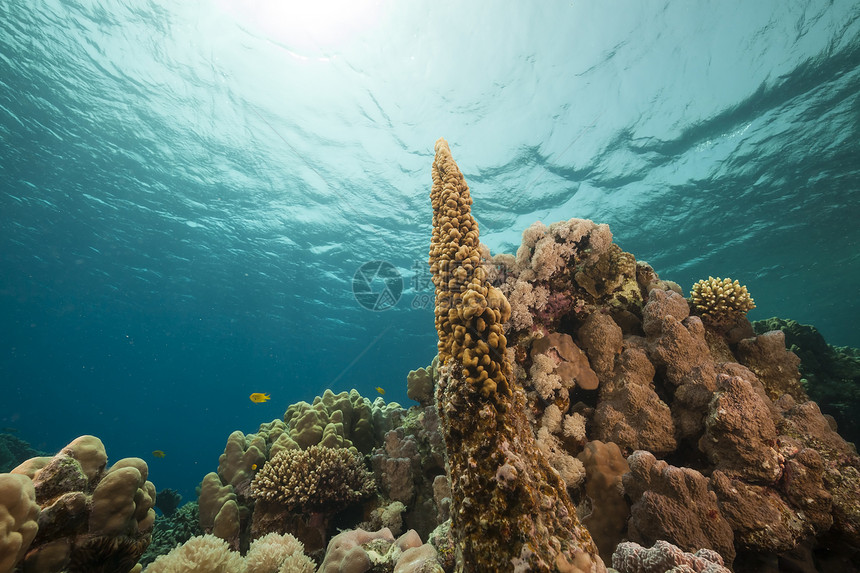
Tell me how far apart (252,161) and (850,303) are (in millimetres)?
70507

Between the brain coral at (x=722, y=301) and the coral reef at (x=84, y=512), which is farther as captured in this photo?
A: the brain coral at (x=722, y=301)

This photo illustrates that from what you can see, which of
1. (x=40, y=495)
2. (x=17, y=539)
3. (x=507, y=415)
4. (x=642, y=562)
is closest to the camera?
(x=17, y=539)

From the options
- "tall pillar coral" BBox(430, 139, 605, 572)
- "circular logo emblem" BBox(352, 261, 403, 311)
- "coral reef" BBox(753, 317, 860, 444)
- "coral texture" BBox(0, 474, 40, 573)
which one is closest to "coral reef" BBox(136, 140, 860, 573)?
"tall pillar coral" BBox(430, 139, 605, 572)

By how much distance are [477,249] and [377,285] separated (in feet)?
92.0

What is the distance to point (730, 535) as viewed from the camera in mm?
2947

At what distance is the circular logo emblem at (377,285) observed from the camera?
2761cm

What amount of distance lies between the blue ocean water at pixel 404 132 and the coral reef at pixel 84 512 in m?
13.3

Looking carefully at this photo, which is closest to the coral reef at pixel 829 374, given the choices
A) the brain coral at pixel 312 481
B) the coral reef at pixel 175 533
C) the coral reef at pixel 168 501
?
the brain coral at pixel 312 481

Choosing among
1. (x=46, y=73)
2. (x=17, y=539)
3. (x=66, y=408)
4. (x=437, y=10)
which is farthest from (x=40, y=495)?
(x=66, y=408)

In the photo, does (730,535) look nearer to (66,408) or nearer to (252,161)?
(252,161)

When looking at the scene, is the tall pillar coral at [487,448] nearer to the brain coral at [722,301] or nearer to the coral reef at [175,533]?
the brain coral at [722,301]

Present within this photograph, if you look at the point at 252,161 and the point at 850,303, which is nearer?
the point at 252,161

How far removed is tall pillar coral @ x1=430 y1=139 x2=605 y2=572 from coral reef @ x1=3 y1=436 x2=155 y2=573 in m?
3.47

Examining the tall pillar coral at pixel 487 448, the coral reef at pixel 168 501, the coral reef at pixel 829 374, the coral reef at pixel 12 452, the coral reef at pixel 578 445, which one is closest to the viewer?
the tall pillar coral at pixel 487 448
